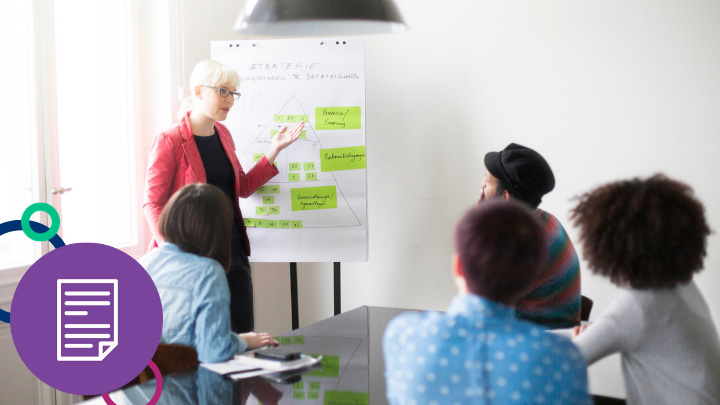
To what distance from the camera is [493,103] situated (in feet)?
11.8

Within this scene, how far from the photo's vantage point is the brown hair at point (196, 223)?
185 cm

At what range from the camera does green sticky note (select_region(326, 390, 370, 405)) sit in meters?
1.58

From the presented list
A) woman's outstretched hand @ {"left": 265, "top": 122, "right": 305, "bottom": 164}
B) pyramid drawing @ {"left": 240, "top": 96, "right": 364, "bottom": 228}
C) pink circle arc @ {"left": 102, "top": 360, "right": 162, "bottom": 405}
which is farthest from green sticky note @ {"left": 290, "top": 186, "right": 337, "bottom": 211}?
pink circle arc @ {"left": 102, "top": 360, "right": 162, "bottom": 405}

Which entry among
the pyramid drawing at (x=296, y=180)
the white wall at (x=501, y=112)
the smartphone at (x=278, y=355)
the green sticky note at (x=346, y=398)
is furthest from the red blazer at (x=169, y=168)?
the green sticky note at (x=346, y=398)

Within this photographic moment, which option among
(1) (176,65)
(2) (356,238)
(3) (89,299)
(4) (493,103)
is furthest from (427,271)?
(3) (89,299)

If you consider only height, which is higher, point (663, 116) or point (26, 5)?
point (26, 5)

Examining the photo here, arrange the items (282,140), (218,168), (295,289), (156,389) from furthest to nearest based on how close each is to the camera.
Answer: (295,289)
(282,140)
(218,168)
(156,389)

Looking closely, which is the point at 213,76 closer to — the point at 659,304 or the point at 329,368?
the point at 329,368

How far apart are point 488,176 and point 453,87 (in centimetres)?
129

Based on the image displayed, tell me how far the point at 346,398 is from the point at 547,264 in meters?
0.93

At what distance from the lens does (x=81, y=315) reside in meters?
1.35

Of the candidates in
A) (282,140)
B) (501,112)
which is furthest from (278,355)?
(501,112)

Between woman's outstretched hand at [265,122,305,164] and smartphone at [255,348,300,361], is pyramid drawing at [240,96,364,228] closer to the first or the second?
woman's outstretched hand at [265,122,305,164]

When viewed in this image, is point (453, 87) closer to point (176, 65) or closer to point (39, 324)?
point (176, 65)
